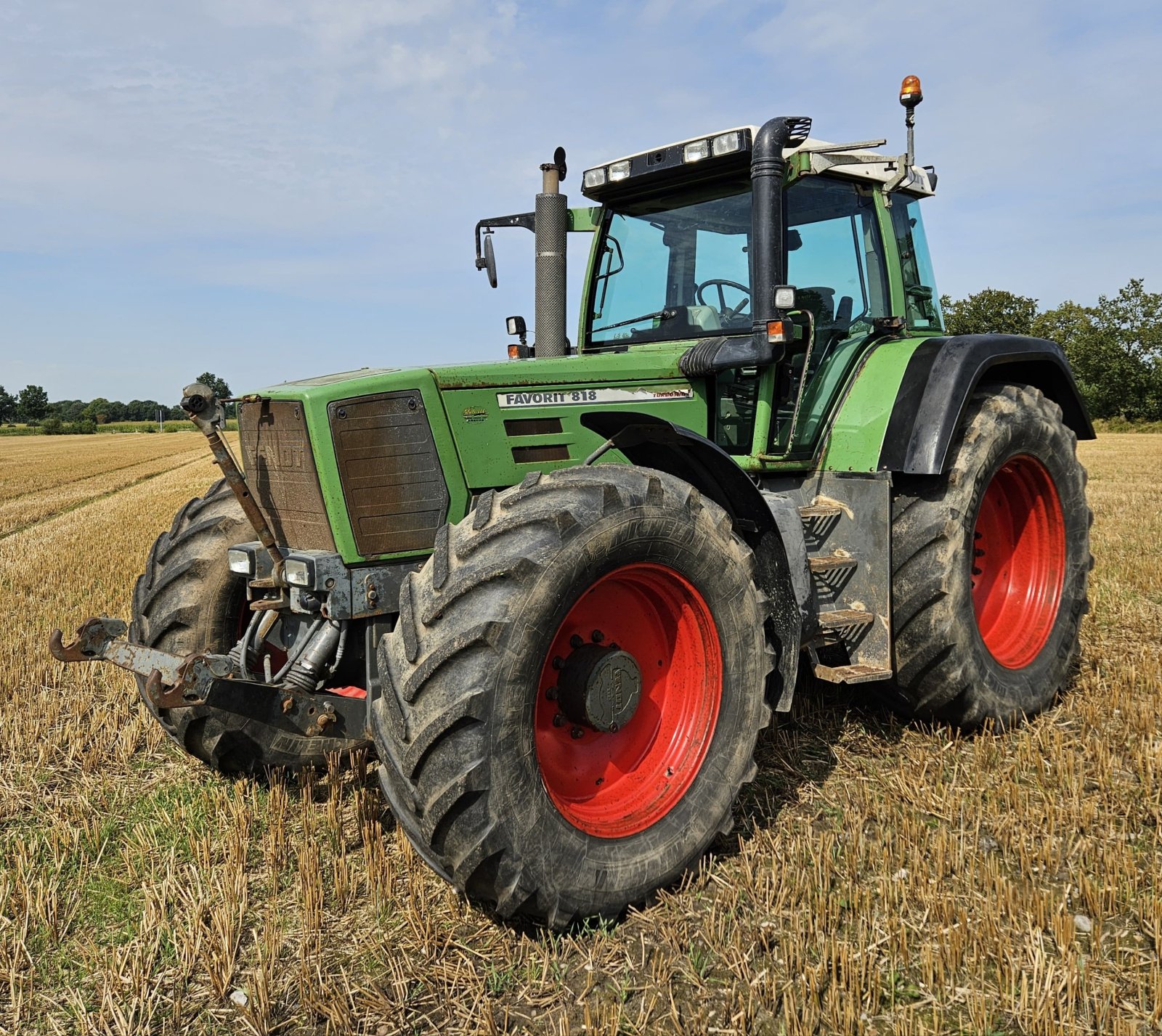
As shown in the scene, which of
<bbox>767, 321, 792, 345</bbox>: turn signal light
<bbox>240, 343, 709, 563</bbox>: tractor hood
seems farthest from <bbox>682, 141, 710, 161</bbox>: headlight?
<bbox>240, 343, 709, 563</bbox>: tractor hood

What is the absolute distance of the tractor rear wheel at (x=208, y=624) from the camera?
3.64m

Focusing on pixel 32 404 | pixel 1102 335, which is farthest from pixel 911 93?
pixel 32 404

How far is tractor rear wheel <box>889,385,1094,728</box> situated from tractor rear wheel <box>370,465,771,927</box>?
1088 millimetres

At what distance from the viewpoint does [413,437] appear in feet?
10.7

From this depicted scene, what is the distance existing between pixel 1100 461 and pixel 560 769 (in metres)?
21.6

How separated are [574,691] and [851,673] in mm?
1385

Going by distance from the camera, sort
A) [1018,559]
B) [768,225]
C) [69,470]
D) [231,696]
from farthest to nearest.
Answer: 1. [69,470]
2. [1018,559]
3. [768,225]
4. [231,696]

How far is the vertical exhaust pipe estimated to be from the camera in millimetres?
4211

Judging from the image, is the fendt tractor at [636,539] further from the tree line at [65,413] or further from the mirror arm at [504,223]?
the tree line at [65,413]

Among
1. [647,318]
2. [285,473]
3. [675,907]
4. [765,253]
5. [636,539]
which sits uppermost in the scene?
[765,253]

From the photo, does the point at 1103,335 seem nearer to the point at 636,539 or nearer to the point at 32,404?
the point at 636,539

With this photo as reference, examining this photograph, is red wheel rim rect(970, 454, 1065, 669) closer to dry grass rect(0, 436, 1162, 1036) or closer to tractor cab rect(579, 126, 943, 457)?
dry grass rect(0, 436, 1162, 1036)

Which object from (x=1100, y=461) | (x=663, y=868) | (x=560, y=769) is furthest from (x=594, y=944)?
(x=1100, y=461)

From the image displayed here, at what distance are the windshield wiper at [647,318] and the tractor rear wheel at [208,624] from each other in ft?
6.41
